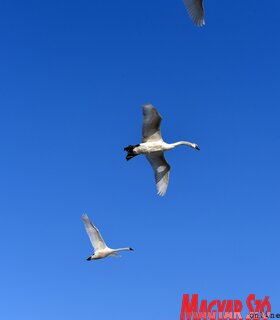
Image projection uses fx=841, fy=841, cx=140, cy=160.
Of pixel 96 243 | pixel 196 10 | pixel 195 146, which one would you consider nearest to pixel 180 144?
pixel 195 146

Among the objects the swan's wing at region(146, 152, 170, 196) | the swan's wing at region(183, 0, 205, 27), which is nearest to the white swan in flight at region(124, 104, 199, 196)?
the swan's wing at region(146, 152, 170, 196)

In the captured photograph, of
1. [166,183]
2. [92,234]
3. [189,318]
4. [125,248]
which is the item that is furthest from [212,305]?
[166,183]

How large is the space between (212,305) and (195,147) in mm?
18095

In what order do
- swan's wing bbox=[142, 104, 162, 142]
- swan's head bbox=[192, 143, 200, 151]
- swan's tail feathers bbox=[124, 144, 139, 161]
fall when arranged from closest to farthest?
swan's wing bbox=[142, 104, 162, 142]
swan's tail feathers bbox=[124, 144, 139, 161]
swan's head bbox=[192, 143, 200, 151]

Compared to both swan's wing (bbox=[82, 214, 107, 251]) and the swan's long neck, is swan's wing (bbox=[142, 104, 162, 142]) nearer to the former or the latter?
the swan's long neck

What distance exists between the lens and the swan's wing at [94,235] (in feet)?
173

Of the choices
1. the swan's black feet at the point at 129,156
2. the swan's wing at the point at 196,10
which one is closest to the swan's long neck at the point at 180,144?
the swan's black feet at the point at 129,156

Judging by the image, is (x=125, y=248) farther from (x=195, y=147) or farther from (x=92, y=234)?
(x=195, y=147)

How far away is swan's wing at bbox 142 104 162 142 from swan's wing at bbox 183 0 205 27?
588 centimetres

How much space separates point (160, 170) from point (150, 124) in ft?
12.6

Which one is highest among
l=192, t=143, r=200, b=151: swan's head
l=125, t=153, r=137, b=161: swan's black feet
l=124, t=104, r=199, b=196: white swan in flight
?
l=192, t=143, r=200, b=151: swan's head

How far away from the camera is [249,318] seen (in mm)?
56250

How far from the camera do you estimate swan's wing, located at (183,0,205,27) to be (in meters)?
38.7

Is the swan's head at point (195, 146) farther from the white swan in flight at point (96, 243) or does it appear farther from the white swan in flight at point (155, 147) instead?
the white swan in flight at point (96, 243)
